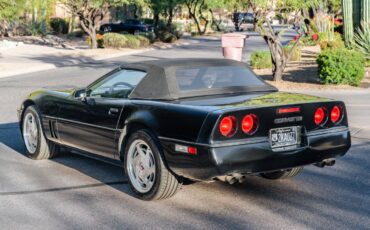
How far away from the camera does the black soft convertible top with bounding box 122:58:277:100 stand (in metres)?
6.87

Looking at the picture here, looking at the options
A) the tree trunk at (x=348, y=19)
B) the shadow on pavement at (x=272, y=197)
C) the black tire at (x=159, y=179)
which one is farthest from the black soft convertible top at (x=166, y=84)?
the tree trunk at (x=348, y=19)

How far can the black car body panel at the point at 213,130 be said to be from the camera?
602 centimetres


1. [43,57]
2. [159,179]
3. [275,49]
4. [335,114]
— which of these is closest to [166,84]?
[159,179]

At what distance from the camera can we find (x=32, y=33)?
50.3 m

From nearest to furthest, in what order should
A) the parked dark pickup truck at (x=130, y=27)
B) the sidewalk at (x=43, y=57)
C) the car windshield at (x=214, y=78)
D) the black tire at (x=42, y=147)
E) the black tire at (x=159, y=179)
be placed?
the black tire at (x=159, y=179) < the car windshield at (x=214, y=78) < the black tire at (x=42, y=147) < the sidewalk at (x=43, y=57) < the parked dark pickup truck at (x=130, y=27)

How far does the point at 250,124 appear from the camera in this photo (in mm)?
6156

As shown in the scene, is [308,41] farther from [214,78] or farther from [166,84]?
[166,84]

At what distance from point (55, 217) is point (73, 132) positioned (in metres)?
1.92

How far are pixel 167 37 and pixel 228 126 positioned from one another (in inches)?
1687

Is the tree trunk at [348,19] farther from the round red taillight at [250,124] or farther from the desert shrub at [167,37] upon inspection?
the desert shrub at [167,37]

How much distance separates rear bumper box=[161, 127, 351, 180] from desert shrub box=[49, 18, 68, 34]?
4981 centimetres

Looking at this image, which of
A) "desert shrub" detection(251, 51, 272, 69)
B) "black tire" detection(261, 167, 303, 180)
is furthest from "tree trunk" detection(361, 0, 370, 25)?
"black tire" detection(261, 167, 303, 180)

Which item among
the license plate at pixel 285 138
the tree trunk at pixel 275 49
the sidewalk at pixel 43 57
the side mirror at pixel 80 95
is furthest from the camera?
the sidewalk at pixel 43 57

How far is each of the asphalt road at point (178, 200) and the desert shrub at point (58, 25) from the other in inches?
1840
